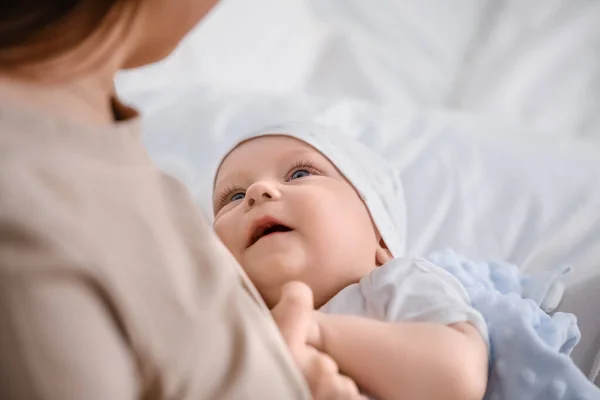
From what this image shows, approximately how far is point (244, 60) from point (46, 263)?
119cm

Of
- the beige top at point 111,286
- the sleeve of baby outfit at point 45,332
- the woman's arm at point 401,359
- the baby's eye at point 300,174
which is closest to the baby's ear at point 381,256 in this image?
the baby's eye at point 300,174

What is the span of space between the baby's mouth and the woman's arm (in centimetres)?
17

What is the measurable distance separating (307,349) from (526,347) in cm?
26

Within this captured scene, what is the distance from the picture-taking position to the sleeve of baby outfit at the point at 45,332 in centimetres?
30

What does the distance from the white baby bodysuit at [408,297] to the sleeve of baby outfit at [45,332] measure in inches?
15.8

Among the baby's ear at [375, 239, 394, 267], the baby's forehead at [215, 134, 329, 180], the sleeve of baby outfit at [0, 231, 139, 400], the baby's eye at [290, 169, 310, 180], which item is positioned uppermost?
the baby's forehead at [215, 134, 329, 180]

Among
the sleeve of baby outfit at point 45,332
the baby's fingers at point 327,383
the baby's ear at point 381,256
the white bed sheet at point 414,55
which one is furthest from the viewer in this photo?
the white bed sheet at point 414,55


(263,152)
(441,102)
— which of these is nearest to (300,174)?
(263,152)

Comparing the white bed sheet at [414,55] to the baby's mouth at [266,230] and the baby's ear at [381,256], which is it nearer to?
the baby's ear at [381,256]

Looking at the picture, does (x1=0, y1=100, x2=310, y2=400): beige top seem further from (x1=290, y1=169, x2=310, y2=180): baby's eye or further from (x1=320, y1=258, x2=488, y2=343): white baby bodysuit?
(x1=290, y1=169, x2=310, y2=180): baby's eye

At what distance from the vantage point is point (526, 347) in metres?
0.67

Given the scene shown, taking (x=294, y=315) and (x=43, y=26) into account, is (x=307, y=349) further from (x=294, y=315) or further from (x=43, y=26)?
(x=43, y=26)

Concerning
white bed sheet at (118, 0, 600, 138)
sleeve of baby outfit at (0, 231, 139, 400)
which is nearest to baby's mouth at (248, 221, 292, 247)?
Answer: sleeve of baby outfit at (0, 231, 139, 400)

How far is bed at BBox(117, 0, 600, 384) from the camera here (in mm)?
1033
